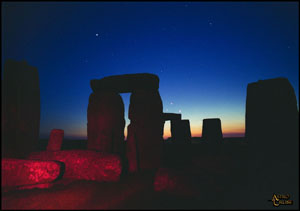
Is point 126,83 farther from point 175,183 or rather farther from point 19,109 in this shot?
point 175,183

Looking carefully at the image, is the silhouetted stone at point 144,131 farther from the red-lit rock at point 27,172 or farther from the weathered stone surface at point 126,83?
the red-lit rock at point 27,172

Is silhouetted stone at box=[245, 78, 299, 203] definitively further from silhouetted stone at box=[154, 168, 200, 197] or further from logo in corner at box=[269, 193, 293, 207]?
silhouetted stone at box=[154, 168, 200, 197]

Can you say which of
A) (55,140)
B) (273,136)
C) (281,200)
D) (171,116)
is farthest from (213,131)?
(55,140)

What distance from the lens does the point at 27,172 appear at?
173 inches

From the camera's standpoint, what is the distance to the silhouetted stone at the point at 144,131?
21.4ft

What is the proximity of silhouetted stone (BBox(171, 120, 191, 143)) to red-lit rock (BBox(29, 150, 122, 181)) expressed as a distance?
8323mm

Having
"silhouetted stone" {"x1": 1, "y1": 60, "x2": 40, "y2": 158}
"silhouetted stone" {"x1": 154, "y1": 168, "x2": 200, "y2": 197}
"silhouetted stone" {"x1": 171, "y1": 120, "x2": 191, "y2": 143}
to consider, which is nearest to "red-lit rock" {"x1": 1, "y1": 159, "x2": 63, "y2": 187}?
"silhouetted stone" {"x1": 1, "y1": 60, "x2": 40, "y2": 158}

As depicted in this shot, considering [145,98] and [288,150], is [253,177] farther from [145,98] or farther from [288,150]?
[145,98]

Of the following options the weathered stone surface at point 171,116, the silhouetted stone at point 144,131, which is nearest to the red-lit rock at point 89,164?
the silhouetted stone at point 144,131

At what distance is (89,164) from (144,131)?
2.09 m

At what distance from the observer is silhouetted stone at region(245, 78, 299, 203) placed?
410 centimetres

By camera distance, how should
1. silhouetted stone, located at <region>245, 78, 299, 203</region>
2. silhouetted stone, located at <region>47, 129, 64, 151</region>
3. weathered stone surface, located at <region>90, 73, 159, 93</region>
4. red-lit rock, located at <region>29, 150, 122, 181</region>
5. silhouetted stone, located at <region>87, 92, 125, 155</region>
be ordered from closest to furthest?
silhouetted stone, located at <region>245, 78, 299, 203</region>, red-lit rock, located at <region>29, 150, 122, 181</region>, weathered stone surface, located at <region>90, 73, 159, 93</region>, silhouetted stone, located at <region>87, 92, 125, 155</region>, silhouetted stone, located at <region>47, 129, 64, 151</region>

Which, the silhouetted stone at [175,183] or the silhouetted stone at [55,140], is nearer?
the silhouetted stone at [175,183]

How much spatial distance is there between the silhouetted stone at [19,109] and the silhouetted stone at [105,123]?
2.24m
